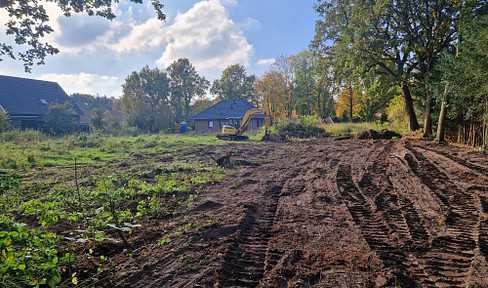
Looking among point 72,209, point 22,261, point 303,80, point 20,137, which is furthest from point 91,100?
point 22,261

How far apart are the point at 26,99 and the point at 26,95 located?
2.82 ft

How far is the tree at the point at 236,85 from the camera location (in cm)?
6066

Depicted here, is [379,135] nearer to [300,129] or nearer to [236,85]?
[300,129]

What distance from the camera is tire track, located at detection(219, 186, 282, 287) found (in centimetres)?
306

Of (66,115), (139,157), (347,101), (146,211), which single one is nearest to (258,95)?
(347,101)

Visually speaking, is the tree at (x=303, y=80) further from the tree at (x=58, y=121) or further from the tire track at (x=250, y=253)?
the tire track at (x=250, y=253)

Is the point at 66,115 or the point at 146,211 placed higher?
the point at 66,115

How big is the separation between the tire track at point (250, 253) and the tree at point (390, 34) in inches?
616

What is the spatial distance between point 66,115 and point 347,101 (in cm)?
4347

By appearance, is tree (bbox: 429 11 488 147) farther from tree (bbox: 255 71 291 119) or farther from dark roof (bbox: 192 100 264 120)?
tree (bbox: 255 71 291 119)

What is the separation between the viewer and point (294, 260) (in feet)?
11.2

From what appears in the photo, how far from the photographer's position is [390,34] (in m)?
17.1

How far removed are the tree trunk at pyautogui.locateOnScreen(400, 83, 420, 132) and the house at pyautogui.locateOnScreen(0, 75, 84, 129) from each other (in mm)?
34174

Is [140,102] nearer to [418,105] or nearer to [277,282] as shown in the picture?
[418,105]
